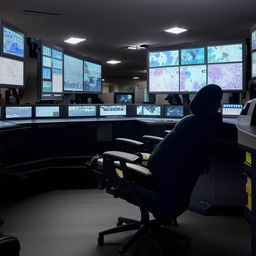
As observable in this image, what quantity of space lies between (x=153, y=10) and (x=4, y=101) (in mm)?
2972

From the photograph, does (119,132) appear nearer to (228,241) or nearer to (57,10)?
(228,241)

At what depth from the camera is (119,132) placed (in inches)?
156

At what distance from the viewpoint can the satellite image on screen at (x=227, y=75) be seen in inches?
126

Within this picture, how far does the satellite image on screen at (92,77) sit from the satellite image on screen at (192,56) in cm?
125

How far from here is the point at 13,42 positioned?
10.1 feet

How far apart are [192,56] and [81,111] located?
1393mm

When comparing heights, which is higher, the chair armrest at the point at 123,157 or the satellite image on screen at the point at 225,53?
the satellite image on screen at the point at 225,53

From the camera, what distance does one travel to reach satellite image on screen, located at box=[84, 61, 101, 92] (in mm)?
4147

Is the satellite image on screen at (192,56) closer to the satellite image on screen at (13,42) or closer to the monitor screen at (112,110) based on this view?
the monitor screen at (112,110)

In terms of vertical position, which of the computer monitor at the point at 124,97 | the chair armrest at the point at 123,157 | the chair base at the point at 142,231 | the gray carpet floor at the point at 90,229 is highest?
the computer monitor at the point at 124,97

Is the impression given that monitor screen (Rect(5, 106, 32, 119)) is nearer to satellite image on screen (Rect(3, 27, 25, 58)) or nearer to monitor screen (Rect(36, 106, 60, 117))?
monitor screen (Rect(36, 106, 60, 117))

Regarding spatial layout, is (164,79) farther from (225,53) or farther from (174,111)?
(225,53)

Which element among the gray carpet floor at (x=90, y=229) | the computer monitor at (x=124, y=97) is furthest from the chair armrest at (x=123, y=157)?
the computer monitor at (x=124, y=97)

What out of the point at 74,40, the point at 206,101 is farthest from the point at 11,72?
the point at 74,40
